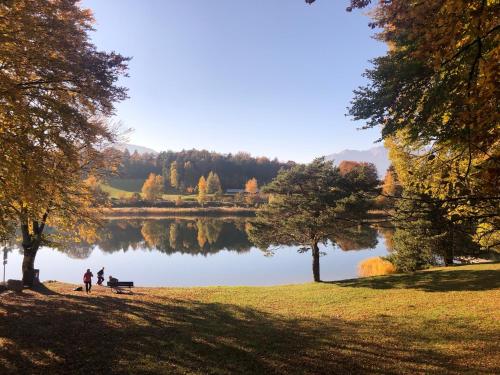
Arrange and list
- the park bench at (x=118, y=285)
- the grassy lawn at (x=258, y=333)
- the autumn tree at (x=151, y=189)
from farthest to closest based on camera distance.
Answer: the autumn tree at (x=151, y=189) < the park bench at (x=118, y=285) < the grassy lawn at (x=258, y=333)

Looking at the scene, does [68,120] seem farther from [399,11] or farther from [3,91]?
[399,11]

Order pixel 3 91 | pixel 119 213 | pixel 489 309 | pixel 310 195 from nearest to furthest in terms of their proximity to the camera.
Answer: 1. pixel 3 91
2. pixel 489 309
3. pixel 310 195
4. pixel 119 213

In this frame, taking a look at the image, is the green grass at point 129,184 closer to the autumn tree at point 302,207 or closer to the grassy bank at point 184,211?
the grassy bank at point 184,211

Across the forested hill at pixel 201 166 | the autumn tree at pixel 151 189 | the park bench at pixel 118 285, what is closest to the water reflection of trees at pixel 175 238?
the park bench at pixel 118 285

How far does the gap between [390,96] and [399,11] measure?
256 centimetres

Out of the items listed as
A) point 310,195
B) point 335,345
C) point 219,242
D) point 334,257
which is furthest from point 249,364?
point 219,242

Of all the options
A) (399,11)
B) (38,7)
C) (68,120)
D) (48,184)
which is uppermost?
(38,7)

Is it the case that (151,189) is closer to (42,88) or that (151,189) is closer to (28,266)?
(28,266)

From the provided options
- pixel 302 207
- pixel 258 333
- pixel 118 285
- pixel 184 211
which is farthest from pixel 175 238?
pixel 258 333

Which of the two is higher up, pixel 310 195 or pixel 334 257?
pixel 310 195

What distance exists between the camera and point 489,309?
48.4 feet

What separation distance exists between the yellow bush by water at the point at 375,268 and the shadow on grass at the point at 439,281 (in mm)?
7776

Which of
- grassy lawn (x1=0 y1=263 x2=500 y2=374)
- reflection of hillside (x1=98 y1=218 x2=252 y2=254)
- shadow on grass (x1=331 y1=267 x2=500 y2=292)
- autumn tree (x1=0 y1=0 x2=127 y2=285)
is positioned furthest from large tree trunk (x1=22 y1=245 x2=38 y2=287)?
shadow on grass (x1=331 y1=267 x2=500 y2=292)

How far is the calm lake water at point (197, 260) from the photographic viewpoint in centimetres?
3375
